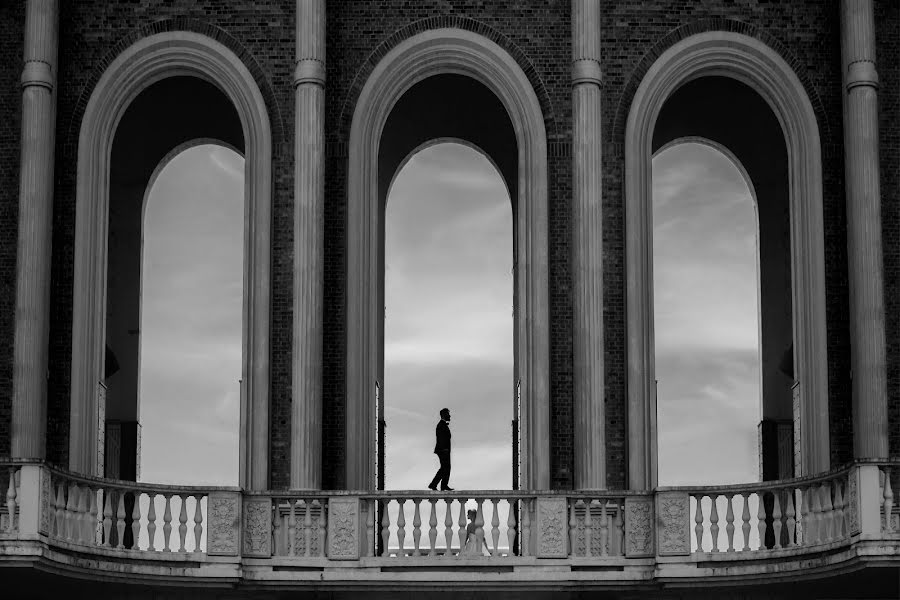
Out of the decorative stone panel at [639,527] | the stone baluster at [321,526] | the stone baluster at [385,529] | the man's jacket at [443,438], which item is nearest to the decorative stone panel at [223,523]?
the stone baluster at [321,526]

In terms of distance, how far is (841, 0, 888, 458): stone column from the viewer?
4397cm

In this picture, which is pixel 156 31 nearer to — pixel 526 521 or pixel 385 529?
pixel 385 529

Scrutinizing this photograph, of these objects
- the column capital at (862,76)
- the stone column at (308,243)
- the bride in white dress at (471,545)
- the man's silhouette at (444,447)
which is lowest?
the bride in white dress at (471,545)

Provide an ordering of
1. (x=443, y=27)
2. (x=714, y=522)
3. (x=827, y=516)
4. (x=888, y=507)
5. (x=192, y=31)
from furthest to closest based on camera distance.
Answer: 1. (x=443, y=27)
2. (x=192, y=31)
3. (x=714, y=522)
4. (x=827, y=516)
5. (x=888, y=507)

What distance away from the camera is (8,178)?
45500 mm

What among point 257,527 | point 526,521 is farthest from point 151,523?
point 526,521

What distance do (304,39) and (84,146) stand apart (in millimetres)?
4745

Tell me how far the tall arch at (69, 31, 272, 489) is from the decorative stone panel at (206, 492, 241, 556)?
6.34ft

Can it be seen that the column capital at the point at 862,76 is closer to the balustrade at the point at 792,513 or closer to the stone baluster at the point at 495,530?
the balustrade at the point at 792,513

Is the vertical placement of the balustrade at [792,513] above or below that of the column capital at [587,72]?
below

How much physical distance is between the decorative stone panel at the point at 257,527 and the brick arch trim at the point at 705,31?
32.7 ft

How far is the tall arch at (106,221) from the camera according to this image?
44.4 meters

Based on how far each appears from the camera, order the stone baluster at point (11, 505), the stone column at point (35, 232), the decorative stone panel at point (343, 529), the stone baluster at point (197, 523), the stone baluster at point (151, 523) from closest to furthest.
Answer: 1. the stone baluster at point (11, 505)
2. the stone baluster at point (151, 523)
3. the stone baluster at point (197, 523)
4. the decorative stone panel at point (343, 529)
5. the stone column at point (35, 232)

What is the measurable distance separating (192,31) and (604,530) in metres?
12.9
